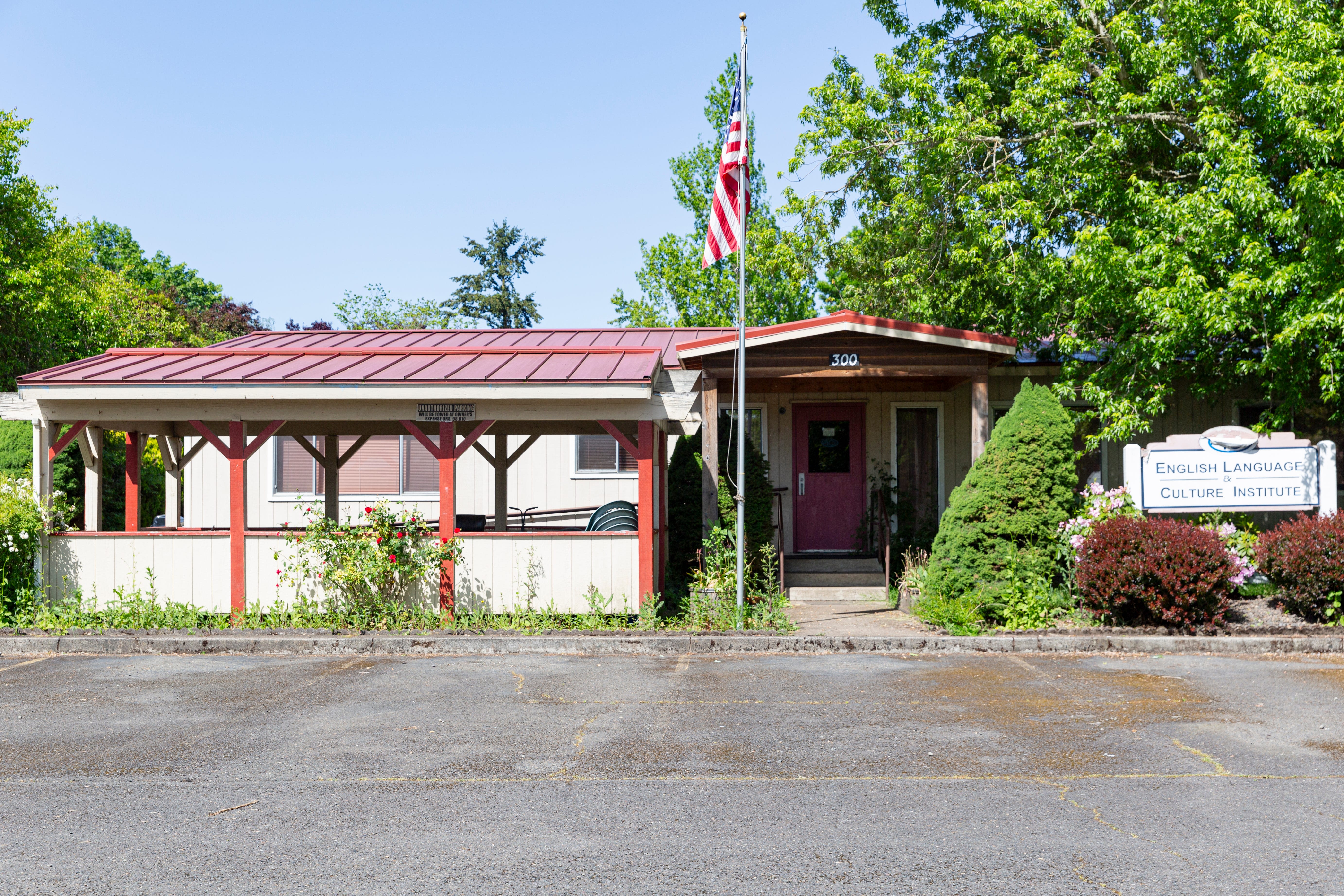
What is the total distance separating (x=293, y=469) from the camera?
17.5m

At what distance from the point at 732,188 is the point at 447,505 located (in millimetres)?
4435

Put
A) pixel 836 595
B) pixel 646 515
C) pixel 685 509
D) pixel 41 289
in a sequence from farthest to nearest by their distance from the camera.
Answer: pixel 41 289, pixel 836 595, pixel 685 509, pixel 646 515

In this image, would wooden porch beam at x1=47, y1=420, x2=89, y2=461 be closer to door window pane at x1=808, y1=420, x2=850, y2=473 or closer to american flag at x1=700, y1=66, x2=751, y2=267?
american flag at x1=700, y1=66, x2=751, y2=267

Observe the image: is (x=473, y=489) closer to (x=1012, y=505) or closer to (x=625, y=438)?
(x=625, y=438)

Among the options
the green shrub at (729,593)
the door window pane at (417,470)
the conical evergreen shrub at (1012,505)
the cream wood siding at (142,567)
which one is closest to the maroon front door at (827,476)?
the green shrub at (729,593)

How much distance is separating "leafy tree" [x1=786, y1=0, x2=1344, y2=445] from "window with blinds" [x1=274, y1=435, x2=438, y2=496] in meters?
7.64

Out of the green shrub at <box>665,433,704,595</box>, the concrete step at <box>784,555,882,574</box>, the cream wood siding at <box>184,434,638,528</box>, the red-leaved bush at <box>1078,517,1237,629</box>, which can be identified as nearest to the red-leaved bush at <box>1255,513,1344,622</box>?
the red-leaved bush at <box>1078,517,1237,629</box>

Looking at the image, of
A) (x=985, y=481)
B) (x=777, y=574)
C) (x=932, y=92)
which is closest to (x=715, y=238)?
(x=985, y=481)

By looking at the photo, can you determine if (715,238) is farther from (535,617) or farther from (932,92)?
(932,92)

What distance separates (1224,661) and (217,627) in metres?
9.78

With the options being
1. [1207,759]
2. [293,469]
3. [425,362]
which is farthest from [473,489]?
[1207,759]

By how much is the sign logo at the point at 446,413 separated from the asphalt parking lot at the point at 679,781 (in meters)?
2.99

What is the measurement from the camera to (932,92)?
14.6 meters

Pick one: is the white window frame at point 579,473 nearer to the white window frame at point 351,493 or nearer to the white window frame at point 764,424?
the white window frame at point 764,424
